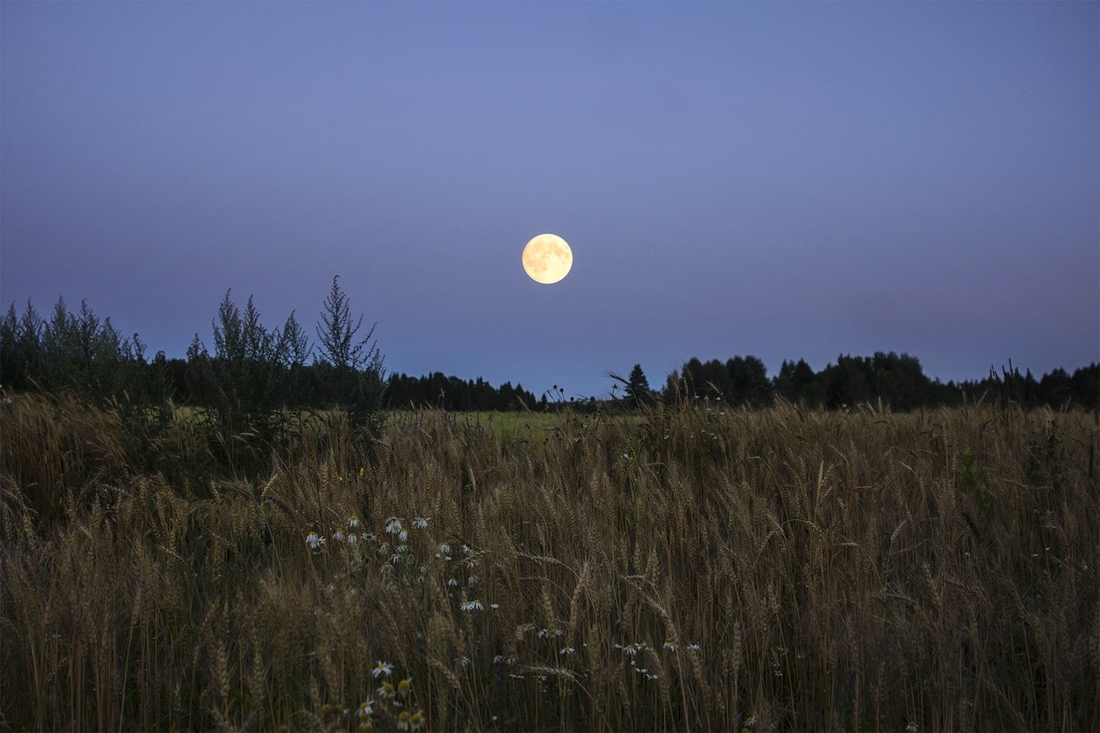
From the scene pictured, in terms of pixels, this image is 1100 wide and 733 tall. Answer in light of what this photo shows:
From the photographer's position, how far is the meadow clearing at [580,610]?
262 cm

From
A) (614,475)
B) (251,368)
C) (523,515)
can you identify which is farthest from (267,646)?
(251,368)

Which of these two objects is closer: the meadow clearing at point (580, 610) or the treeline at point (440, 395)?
the meadow clearing at point (580, 610)

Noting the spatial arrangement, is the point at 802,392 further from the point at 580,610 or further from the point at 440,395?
the point at 580,610

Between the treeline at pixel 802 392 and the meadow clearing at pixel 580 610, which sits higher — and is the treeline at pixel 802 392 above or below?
above

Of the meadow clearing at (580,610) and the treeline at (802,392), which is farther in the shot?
the treeline at (802,392)

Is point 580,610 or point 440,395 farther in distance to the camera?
point 440,395

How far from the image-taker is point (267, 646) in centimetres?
313

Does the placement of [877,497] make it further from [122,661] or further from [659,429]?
[122,661]

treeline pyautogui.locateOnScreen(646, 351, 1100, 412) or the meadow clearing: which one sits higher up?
treeline pyautogui.locateOnScreen(646, 351, 1100, 412)

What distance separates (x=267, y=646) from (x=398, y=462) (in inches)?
119

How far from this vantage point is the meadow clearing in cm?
262

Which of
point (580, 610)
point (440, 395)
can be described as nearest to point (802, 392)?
point (440, 395)

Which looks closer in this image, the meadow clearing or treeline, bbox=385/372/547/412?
the meadow clearing

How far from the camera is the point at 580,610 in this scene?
10.7ft
